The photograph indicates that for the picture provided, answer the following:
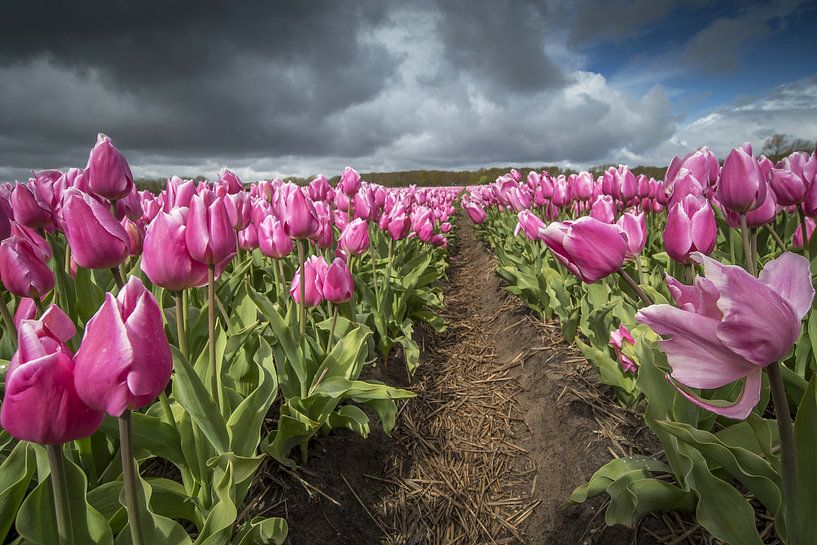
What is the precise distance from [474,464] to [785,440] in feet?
6.89

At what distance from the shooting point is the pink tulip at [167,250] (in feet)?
4.58

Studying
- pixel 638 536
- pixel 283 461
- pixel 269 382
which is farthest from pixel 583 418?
pixel 269 382

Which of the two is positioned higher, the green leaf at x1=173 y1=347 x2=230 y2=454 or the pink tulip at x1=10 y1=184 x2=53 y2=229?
the pink tulip at x1=10 y1=184 x2=53 y2=229

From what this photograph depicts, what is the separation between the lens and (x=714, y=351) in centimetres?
94

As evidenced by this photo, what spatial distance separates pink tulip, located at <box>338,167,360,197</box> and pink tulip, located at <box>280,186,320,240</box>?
1778 millimetres

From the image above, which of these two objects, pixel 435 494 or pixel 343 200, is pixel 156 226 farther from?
pixel 343 200

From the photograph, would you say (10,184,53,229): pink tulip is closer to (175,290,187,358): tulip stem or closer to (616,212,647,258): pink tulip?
(175,290,187,358): tulip stem

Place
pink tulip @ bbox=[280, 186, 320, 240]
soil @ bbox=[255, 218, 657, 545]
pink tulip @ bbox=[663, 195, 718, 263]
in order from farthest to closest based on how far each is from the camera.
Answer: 1. pink tulip @ bbox=[280, 186, 320, 240]
2. soil @ bbox=[255, 218, 657, 545]
3. pink tulip @ bbox=[663, 195, 718, 263]

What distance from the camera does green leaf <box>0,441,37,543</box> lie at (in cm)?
122

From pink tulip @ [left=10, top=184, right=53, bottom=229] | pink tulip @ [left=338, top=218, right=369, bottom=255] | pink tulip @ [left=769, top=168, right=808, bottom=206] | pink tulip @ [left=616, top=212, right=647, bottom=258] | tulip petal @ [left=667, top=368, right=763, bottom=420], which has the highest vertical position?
pink tulip @ [left=769, top=168, right=808, bottom=206]

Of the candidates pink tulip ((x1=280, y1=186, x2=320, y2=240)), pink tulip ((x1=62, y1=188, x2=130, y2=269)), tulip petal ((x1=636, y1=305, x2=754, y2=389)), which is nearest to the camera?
tulip petal ((x1=636, y1=305, x2=754, y2=389))

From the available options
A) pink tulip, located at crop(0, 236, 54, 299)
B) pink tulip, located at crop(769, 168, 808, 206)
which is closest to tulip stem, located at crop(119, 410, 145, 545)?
pink tulip, located at crop(0, 236, 54, 299)

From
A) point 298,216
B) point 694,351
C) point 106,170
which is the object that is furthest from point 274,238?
point 694,351

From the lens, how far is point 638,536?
1770 mm
